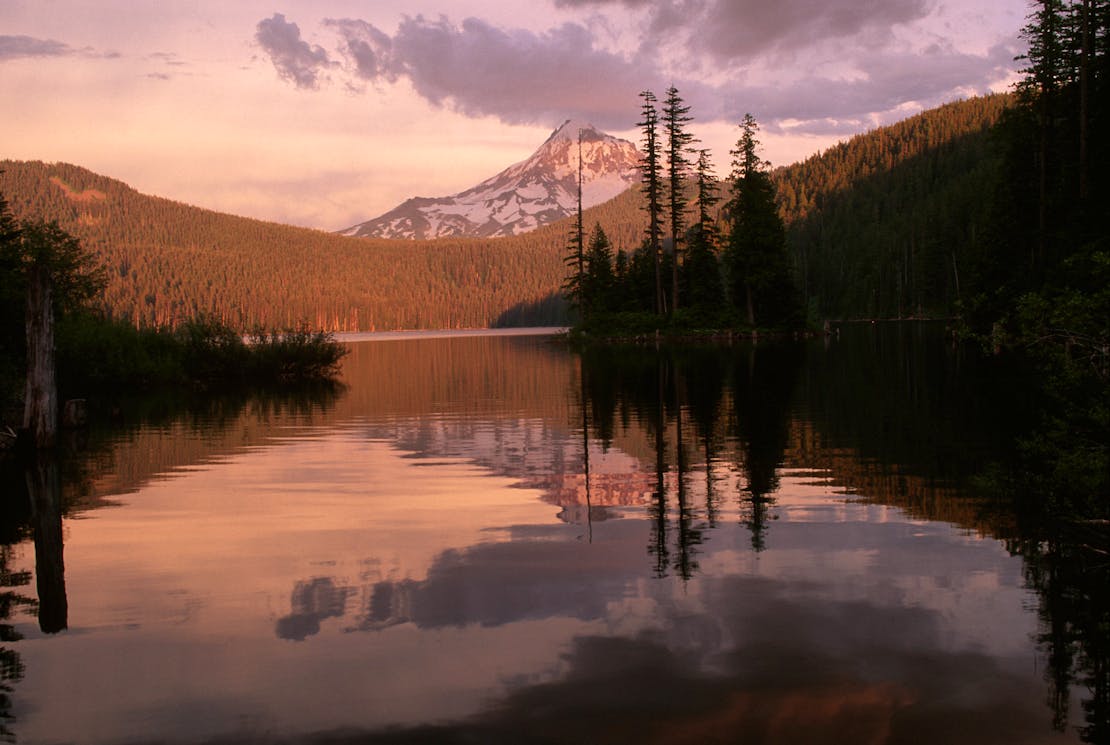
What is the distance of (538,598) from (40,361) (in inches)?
Result: 624

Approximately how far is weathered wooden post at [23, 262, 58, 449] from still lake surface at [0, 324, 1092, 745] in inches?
60.8

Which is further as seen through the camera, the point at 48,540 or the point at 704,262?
the point at 704,262

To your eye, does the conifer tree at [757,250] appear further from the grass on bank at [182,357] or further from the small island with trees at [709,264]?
the grass on bank at [182,357]

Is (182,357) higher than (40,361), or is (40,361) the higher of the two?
(182,357)

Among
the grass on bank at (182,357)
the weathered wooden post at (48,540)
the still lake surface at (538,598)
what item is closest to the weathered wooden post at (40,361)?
the weathered wooden post at (48,540)

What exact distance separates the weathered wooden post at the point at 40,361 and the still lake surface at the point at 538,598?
154 cm

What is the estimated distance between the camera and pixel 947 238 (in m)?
140

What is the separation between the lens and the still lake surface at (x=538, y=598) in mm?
6363

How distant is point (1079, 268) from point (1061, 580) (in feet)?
73.5

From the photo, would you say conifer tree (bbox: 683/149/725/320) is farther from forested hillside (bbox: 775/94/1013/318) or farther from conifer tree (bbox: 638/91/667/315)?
forested hillside (bbox: 775/94/1013/318)

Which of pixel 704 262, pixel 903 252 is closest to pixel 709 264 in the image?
pixel 704 262

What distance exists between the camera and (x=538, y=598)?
901cm

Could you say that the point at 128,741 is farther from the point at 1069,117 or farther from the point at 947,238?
the point at 947,238

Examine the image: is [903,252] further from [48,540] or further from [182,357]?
[48,540]
